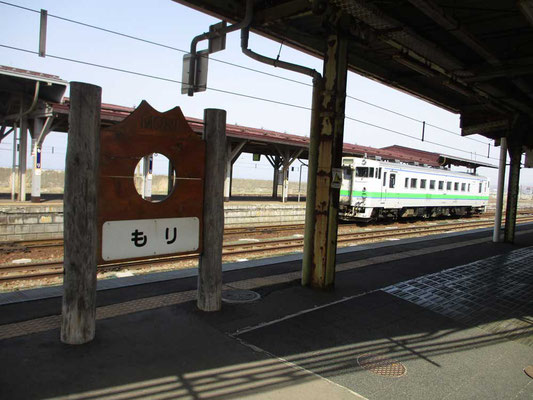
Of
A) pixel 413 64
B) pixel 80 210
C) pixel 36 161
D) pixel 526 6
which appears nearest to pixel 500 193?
pixel 413 64

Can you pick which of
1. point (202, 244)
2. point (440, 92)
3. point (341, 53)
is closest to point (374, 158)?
point (440, 92)

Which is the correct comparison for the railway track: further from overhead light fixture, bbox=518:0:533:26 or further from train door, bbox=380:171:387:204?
overhead light fixture, bbox=518:0:533:26

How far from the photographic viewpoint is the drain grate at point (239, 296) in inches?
218

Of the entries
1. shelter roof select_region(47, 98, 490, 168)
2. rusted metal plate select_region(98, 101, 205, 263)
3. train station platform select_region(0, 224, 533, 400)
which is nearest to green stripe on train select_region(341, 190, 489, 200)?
shelter roof select_region(47, 98, 490, 168)

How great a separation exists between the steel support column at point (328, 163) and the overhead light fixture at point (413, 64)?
82.3 inches

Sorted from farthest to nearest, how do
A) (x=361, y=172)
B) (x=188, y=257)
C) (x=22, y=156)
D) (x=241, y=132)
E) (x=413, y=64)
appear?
(x=241, y=132), (x=361, y=172), (x=22, y=156), (x=188, y=257), (x=413, y=64)

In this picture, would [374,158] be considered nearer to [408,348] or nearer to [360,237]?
[360,237]

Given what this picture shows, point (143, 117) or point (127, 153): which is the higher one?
point (143, 117)

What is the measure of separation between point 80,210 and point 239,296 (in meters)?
2.67

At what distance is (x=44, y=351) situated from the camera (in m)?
3.72

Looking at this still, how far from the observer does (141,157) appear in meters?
4.29

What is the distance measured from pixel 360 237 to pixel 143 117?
11.9 m

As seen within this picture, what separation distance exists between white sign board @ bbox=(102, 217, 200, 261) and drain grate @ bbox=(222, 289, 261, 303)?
1094 millimetres

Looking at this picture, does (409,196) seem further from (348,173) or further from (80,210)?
(80,210)
